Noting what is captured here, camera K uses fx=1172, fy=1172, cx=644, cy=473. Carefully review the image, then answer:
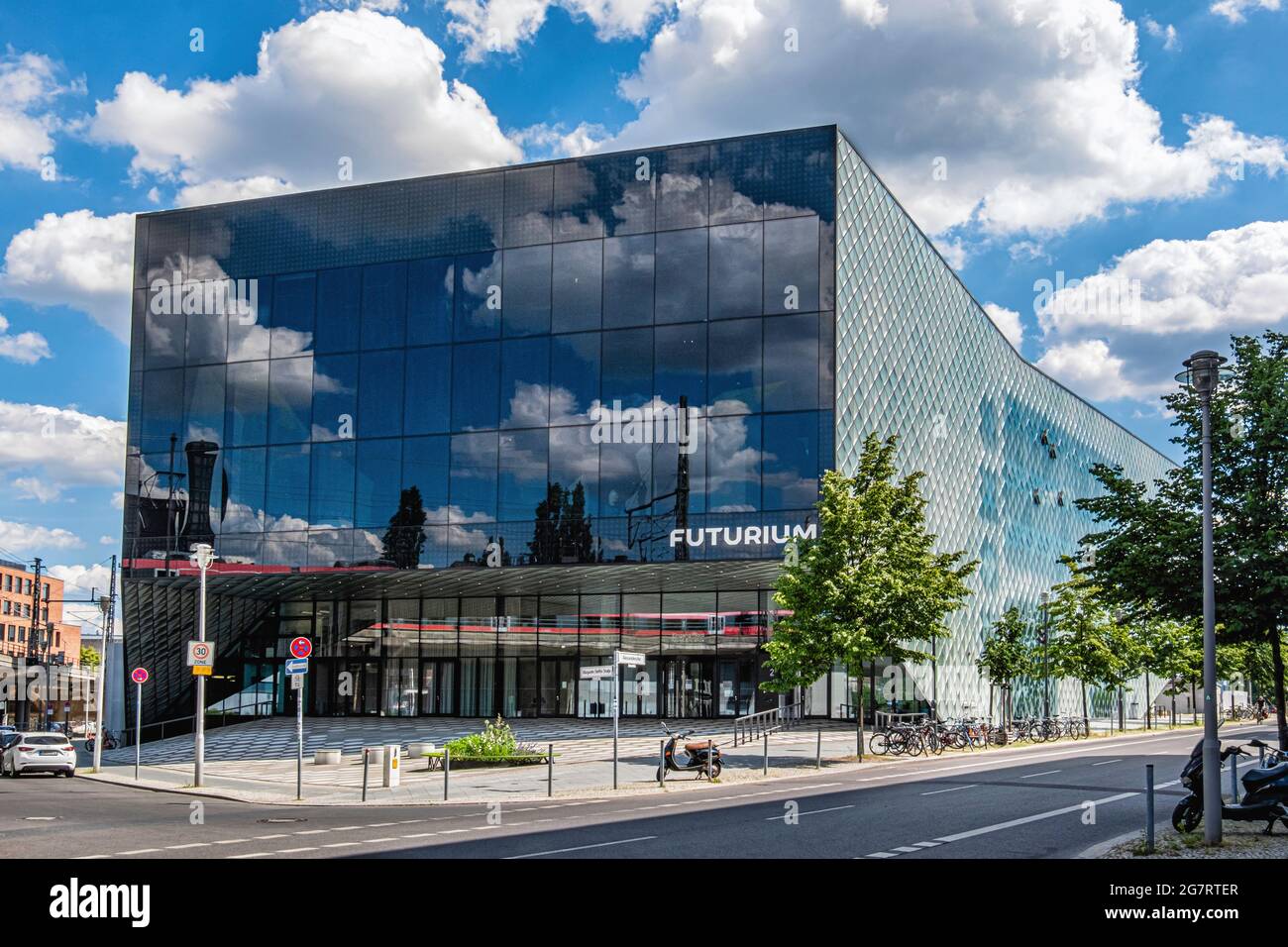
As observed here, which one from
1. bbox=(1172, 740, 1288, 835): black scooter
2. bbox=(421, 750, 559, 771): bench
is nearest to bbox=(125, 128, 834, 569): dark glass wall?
bbox=(421, 750, 559, 771): bench

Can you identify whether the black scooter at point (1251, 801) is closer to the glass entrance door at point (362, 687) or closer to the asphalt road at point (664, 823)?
the asphalt road at point (664, 823)

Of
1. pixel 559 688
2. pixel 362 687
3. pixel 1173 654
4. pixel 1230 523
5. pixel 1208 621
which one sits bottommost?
pixel 362 687

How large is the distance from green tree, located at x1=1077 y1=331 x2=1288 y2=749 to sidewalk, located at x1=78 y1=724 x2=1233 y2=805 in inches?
454

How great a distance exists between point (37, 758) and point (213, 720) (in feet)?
60.5

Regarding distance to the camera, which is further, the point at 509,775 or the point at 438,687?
the point at 438,687

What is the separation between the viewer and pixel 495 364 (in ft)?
146

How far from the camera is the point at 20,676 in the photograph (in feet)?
223

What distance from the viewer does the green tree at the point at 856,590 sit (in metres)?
32.9
